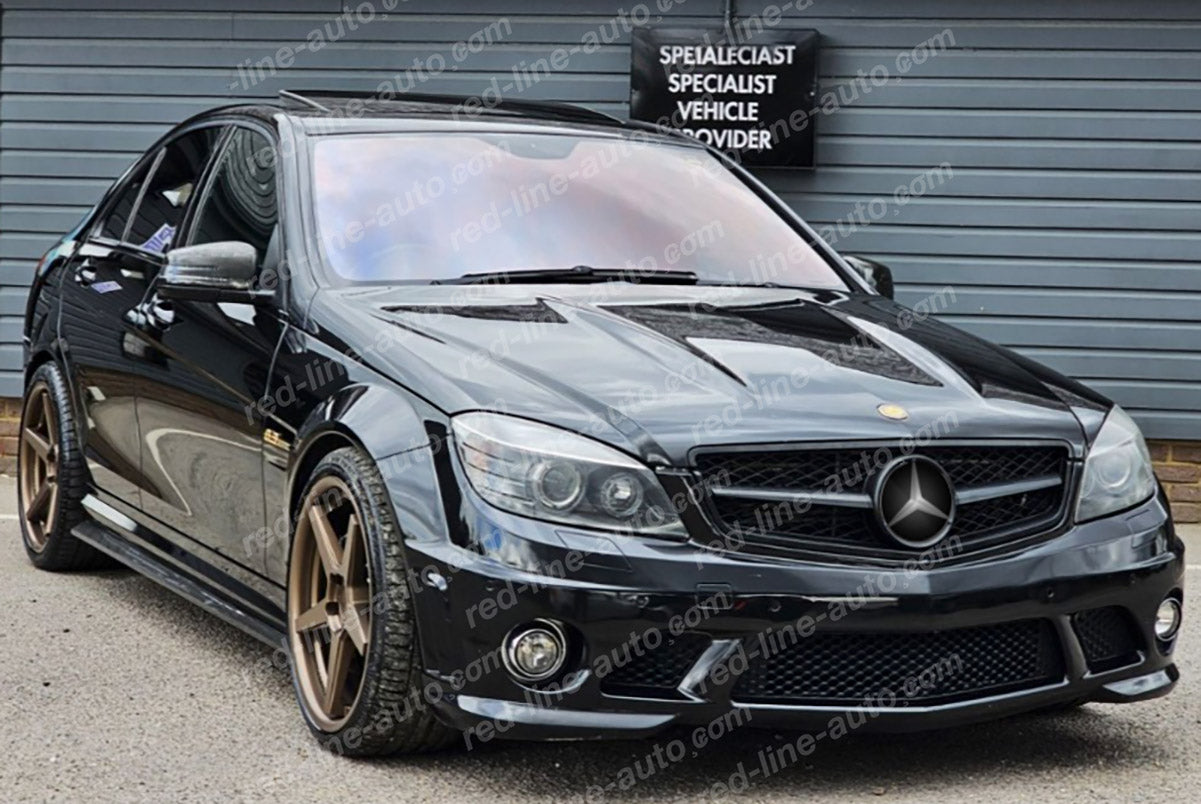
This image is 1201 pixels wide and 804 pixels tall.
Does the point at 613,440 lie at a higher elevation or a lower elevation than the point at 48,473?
higher

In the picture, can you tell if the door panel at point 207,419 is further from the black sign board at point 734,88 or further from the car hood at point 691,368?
the black sign board at point 734,88

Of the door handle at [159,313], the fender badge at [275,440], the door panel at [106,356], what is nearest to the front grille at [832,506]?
the fender badge at [275,440]

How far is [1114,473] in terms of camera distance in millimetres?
4559

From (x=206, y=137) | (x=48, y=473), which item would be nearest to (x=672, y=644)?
(x=206, y=137)

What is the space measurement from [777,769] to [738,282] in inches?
61.4

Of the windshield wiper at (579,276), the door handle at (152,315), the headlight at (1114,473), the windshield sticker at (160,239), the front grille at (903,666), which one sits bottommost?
the front grille at (903,666)

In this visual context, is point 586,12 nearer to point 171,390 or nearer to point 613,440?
point 171,390

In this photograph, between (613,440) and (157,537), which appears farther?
(157,537)

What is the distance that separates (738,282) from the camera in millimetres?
5520

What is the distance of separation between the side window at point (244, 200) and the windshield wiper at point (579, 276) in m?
0.56

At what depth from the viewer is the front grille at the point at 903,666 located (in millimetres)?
4164

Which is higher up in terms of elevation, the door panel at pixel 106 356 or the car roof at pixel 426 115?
the car roof at pixel 426 115

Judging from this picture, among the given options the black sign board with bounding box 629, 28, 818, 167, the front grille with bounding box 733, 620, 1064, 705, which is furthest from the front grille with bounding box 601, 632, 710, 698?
the black sign board with bounding box 629, 28, 818, 167

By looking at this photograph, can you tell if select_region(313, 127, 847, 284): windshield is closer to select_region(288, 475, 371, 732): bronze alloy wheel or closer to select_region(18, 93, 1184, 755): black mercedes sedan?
select_region(18, 93, 1184, 755): black mercedes sedan
